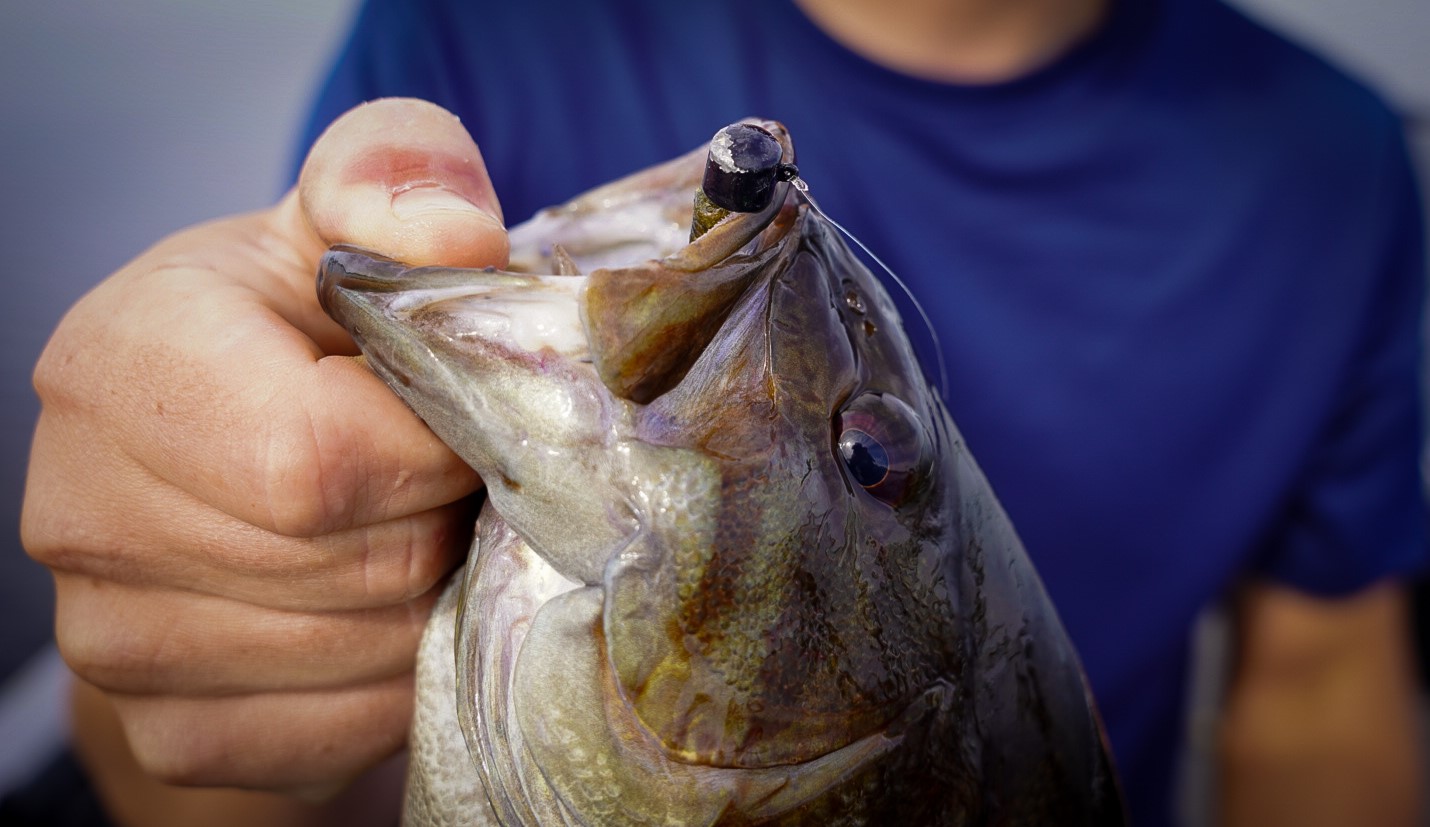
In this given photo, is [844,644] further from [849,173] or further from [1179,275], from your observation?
[1179,275]

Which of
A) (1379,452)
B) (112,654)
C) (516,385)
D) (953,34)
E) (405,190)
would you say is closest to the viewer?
(516,385)

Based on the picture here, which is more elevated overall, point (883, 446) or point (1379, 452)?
point (883, 446)

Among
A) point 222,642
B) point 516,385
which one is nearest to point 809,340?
point 516,385

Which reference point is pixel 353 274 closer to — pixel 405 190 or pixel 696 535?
pixel 405 190

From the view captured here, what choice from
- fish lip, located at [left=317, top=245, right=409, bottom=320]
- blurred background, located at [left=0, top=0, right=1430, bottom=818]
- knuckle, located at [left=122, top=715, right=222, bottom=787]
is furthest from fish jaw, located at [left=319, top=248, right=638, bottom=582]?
blurred background, located at [left=0, top=0, right=1430, bottom=818]

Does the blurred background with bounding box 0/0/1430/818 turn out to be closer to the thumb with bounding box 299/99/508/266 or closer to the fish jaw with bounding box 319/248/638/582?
the thumb with bounding box 299/99/508/266
